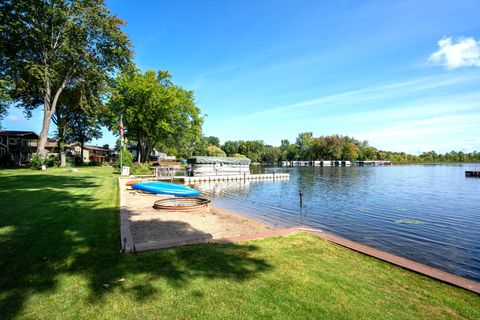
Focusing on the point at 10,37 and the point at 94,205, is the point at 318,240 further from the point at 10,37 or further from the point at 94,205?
the point at 10,37

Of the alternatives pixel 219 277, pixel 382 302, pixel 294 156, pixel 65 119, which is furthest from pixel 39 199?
pixel 294 156

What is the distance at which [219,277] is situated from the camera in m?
4.68

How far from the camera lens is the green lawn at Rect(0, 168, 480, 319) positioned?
12.0ft

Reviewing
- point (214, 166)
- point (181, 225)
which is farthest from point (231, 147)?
point (181, 225)

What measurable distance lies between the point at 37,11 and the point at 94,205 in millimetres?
24924

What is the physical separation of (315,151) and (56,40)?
114 meters

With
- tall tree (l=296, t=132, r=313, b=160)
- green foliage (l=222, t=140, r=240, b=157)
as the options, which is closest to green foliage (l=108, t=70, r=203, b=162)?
green foliage (l=222, t=140, r=240, b=157)

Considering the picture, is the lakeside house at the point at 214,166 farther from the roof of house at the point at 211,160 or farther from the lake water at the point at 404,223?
the lake water at the point at 404,223

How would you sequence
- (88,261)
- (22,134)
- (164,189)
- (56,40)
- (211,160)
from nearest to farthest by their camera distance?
1. (88,261)
2. (164,189)
3. (56,40)
4. (211,160)
5. (22,134)

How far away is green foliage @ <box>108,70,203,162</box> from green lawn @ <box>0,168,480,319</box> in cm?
3275

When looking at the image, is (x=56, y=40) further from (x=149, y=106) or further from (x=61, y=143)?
(x=61, y=143)

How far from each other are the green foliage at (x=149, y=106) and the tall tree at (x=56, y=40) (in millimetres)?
6359

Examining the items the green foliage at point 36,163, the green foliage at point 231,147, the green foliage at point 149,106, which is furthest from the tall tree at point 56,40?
the green foliage at point 231,147

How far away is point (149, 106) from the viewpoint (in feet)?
124
